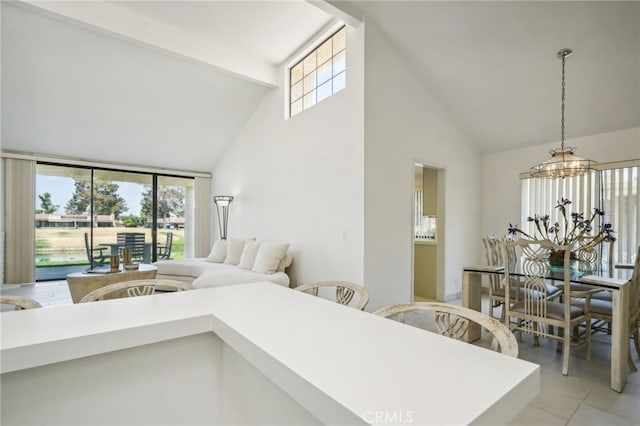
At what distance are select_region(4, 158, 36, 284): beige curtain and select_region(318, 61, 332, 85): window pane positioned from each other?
17.9 ft

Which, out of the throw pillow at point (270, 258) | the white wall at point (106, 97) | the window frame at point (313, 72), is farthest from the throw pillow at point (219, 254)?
the window frame at point (313, 72)

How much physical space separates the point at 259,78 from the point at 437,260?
415cm

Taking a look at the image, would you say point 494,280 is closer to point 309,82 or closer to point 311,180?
point 311,180

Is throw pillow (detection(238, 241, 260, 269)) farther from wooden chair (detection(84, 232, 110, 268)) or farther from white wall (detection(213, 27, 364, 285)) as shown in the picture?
wooden chair (detection(84, 232, 110, 268))

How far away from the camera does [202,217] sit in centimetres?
757

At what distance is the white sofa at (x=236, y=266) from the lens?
4.27 metres

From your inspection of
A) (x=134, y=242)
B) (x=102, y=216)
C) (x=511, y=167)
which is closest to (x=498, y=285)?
(x=511, y=167)

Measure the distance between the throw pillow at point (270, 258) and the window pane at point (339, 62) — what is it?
252 centimetres

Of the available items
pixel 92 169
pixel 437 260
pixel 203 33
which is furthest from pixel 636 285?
pixel 92 169

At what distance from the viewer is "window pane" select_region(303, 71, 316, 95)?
4.81 m

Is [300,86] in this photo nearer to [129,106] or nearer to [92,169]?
[129,106]

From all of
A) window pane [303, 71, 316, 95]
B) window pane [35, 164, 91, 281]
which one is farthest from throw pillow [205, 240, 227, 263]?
window pane [303, 71, 316, 95]

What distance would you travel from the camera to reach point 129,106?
5.41m

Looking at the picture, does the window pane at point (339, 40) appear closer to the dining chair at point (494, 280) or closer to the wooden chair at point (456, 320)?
the dining chair at point (494, 280)
